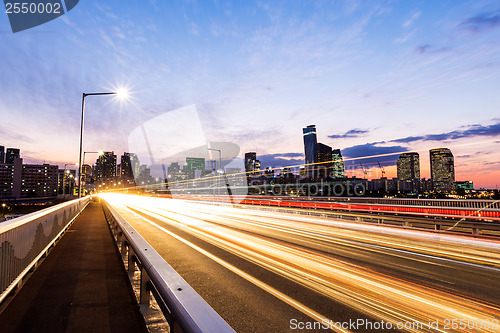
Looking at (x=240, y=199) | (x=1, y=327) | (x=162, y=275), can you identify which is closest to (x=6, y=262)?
(x=1, y=327)

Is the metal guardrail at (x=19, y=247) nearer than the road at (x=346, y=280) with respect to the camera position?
Yes

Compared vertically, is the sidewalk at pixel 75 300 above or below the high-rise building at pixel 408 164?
below

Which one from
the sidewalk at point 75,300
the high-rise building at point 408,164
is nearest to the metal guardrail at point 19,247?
the sidewalk at point 75,300

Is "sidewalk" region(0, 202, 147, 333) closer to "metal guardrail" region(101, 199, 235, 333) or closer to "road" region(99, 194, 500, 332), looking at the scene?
"metal guardrail" region(101, 199, 235, 333)

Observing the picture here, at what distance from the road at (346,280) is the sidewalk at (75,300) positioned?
1.54 metres

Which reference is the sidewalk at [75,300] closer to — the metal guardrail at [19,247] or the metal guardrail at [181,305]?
the metal guardrail at [19,247]

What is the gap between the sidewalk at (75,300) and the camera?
3555 mm

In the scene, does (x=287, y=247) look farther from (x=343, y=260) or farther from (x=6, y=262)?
(x=6, y=262)

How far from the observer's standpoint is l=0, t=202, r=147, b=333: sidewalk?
11.7 feet

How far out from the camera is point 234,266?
24.5 ft

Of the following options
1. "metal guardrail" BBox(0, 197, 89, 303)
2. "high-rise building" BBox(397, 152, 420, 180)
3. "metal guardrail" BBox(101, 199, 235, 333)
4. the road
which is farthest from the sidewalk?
"high-rise building" BBox(397, 152, 420, 180)

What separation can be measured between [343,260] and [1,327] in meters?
7.41

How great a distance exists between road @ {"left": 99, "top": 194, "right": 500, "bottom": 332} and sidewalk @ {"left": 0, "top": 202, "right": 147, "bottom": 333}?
1543 mm

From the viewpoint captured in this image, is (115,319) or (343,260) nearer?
(115,319)
